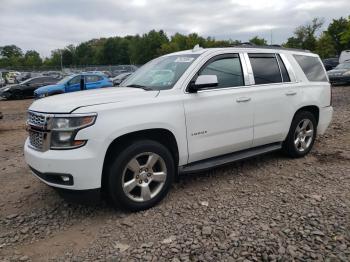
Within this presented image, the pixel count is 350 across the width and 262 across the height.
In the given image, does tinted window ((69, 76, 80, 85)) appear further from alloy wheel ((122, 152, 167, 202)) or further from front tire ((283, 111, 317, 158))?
alloy wheel ((122, 152, 167, 202))

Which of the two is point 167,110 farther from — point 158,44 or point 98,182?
point 158,44

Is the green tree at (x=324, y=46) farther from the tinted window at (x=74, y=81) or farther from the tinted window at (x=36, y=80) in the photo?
Answer: the tinted window at (x=74, y=81)

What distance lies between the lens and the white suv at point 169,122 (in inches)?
133

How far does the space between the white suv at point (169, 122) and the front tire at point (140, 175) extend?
0.04 feet

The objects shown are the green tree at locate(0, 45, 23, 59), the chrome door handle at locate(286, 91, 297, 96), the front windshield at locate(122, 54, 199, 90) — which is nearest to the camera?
the front windshield at locate(122, 54, 199, 90)

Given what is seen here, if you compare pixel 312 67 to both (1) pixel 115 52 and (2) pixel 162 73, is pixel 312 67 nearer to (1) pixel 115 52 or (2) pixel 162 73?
(2) pixel 162 73

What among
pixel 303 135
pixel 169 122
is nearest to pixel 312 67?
pixel 303 135

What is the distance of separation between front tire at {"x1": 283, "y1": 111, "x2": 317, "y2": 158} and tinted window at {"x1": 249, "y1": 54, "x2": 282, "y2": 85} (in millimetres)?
761

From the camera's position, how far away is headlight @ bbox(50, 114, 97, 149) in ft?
11.0

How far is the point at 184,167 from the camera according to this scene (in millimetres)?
4160

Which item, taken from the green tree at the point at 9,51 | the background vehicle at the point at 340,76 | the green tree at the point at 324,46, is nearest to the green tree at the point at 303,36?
the green tree at the point at 324,46

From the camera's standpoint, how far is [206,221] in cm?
357

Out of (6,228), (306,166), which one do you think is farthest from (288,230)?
(6,228)

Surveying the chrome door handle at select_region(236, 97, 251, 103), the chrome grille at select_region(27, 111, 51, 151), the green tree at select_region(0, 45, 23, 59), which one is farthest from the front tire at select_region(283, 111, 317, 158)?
the green tree at select_region(0, 45, 23, 59)
